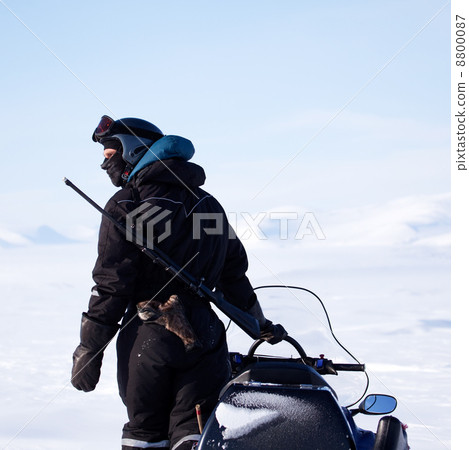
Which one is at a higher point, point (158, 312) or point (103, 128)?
point (103, 128)

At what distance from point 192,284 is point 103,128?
42.8 inches

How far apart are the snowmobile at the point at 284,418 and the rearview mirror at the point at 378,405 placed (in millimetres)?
258

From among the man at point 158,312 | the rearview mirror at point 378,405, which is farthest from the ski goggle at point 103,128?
the rearview mirror at point 378,405

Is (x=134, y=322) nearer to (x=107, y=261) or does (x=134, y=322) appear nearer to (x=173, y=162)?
(x=107, y=261)

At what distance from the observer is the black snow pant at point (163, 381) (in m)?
3.60

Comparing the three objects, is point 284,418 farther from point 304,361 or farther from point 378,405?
point 304,361

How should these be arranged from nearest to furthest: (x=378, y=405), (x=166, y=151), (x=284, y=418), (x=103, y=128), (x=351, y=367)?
(x=284, y=418)
(x=378, y=405)
(x=351, y=367)
(x=166, y=151)
(x=103, y=128)

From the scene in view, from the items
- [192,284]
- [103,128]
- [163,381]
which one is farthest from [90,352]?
[103,128]

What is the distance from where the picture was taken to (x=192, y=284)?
3.75 metres

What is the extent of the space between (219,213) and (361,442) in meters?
1.71

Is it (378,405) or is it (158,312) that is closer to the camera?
(378,405)

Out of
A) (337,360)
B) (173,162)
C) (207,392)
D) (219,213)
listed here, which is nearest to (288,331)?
(337,360)

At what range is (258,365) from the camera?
275 centimetres

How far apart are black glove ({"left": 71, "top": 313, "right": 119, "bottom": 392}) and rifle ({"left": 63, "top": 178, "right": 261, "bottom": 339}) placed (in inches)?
16.7
